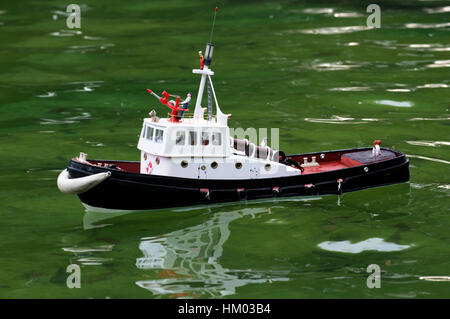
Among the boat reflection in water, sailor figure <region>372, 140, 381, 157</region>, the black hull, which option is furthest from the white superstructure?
sailor figure <region>372, 140, 381, 157</region>

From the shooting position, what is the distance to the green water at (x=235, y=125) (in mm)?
22188

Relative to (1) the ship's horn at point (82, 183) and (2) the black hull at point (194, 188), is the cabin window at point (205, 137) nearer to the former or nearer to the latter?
(2) the black hull at point (194, 188)

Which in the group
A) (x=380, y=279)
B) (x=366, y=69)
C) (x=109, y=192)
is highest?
(x=366, y=69)

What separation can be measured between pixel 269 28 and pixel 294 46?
5.09 metres

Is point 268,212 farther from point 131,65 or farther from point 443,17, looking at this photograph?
point 443,17

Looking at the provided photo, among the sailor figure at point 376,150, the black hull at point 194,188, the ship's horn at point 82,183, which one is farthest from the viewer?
the sailor figure at point 376,150

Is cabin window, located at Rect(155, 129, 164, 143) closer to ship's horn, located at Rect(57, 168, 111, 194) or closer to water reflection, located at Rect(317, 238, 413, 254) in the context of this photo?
ship's horn, located at Rect(57, 168, 111, 194)

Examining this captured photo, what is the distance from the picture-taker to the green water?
72.8 feet

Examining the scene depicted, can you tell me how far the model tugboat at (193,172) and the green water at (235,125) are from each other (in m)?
0.50

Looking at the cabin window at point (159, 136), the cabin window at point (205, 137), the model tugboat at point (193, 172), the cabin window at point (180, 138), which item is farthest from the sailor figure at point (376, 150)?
the cabin window at point (159, 136)

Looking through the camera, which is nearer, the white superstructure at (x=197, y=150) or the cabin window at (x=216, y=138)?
the white superstructure at (x=197, y=150)

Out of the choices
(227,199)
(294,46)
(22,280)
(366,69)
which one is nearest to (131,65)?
(294,46)

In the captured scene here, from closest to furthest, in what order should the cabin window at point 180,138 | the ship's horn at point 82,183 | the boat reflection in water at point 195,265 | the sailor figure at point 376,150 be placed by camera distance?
the boat reflection in water at point 195,265
the ship's horn at point 82,183
the cabin window at point 180,138
the sailor figure at point 376,150

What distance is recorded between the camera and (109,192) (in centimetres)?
2611
